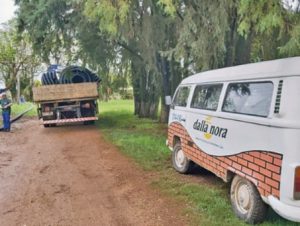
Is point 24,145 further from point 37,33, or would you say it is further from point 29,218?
point 29,218

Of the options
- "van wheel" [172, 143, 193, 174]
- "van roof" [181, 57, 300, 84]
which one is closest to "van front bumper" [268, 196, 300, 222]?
"van roof" [181, 57, 300, 84]

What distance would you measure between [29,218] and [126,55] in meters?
11.7

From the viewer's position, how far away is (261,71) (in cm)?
485

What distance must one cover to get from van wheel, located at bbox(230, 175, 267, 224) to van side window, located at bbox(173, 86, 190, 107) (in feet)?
8.44

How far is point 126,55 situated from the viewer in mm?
16547

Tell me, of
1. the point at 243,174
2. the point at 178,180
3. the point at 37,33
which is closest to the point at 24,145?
the point at 37,33

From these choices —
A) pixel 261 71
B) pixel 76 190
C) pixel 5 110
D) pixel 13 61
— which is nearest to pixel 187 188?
pixel 76 190

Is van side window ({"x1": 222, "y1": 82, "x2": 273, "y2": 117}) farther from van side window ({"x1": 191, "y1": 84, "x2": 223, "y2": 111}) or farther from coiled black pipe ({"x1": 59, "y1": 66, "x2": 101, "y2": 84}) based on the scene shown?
coiled black pipe ({"x1": 59, "y1": 66, "x2": 101, "y2": 84})

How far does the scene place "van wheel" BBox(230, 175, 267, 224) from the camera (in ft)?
16.1

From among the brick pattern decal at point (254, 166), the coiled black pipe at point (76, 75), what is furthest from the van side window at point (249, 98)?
the coiled black pipe at point (76, 75)

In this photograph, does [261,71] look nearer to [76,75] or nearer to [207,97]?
[207,97]

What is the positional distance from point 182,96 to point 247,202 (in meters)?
3.25

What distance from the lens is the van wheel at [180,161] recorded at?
25.1 feet

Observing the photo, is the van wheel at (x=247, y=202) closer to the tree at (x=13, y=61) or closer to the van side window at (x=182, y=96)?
the van side window at (x=182, y=96)
